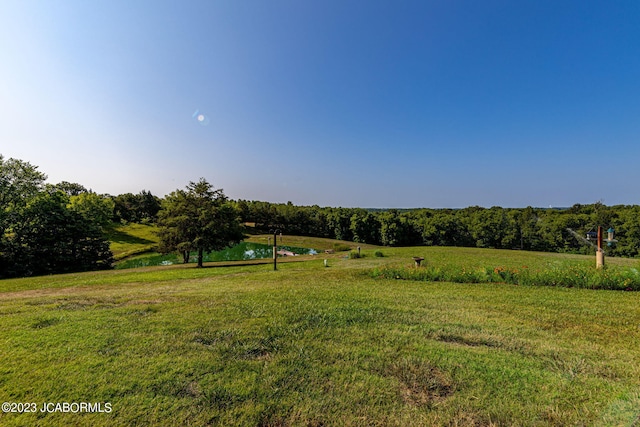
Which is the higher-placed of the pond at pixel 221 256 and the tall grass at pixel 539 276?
the tall grass at pixel 539 276

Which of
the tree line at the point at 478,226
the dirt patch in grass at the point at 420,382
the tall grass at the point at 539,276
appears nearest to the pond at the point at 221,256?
the tree line at the point at 478,226

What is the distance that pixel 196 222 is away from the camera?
66.7 feet

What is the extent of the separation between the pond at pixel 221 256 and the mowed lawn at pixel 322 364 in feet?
90.1

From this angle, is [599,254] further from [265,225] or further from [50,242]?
[265,225]

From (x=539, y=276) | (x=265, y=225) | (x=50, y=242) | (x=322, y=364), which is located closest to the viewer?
(x=322, y=364)

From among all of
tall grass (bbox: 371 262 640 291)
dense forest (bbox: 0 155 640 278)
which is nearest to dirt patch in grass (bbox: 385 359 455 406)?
tall grass (bbox: 371 262 640 291)

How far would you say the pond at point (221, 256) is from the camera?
33125mm

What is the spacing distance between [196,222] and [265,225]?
5166 cm

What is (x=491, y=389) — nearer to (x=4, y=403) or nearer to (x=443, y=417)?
(x=443, y=417)

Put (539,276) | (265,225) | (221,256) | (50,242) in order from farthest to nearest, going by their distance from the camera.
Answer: (265,225) → (221,256) → (50,242) → (539,276)

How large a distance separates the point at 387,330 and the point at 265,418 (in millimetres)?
2739

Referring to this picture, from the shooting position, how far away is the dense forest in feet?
76.3

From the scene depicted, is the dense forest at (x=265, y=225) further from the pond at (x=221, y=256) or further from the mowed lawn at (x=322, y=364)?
the mowed lawn at (x=322, y=364)

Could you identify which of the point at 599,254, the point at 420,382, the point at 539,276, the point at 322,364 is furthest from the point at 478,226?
the point at 322,364
